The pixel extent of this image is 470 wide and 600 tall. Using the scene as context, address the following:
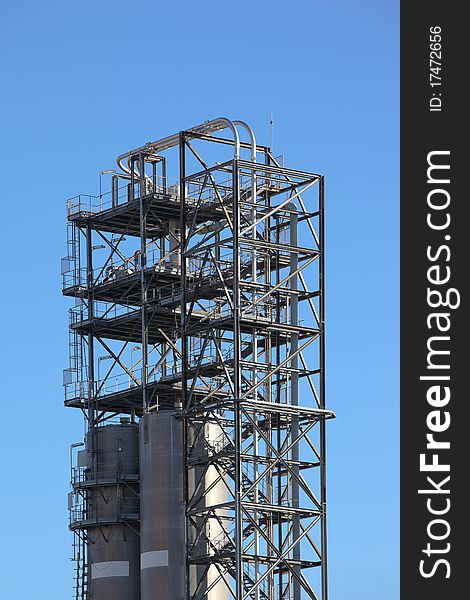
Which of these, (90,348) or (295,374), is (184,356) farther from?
(90,348)

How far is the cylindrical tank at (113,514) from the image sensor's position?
97.1m

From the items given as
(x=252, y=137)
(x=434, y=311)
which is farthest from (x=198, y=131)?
(x=434, y=311)

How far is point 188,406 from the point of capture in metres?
91.5

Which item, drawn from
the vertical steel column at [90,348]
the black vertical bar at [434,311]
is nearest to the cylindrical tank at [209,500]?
the vertical steel column at [90,348]

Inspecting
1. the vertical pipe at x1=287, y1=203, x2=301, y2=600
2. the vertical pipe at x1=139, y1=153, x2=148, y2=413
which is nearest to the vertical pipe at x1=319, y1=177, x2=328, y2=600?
the vertical pipe at x1=287, y1=203, x2=301, y2=600

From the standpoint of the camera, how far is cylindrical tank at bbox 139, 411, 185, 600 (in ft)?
305

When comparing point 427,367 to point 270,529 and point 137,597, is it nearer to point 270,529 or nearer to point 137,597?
point 270,529

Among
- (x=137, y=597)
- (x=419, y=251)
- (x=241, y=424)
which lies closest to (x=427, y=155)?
(x=419, y=251)

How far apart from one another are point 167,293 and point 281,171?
1171 cm

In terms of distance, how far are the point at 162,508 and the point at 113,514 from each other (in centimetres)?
468

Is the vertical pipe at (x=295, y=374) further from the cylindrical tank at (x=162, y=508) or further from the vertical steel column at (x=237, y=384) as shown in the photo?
the cylindrical tank at (x=162, y=508)

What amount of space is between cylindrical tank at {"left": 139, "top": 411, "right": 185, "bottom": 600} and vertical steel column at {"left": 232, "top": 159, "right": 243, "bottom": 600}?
623cm

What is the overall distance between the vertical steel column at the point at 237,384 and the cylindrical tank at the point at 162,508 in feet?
20.5

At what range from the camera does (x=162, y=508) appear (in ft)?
308
